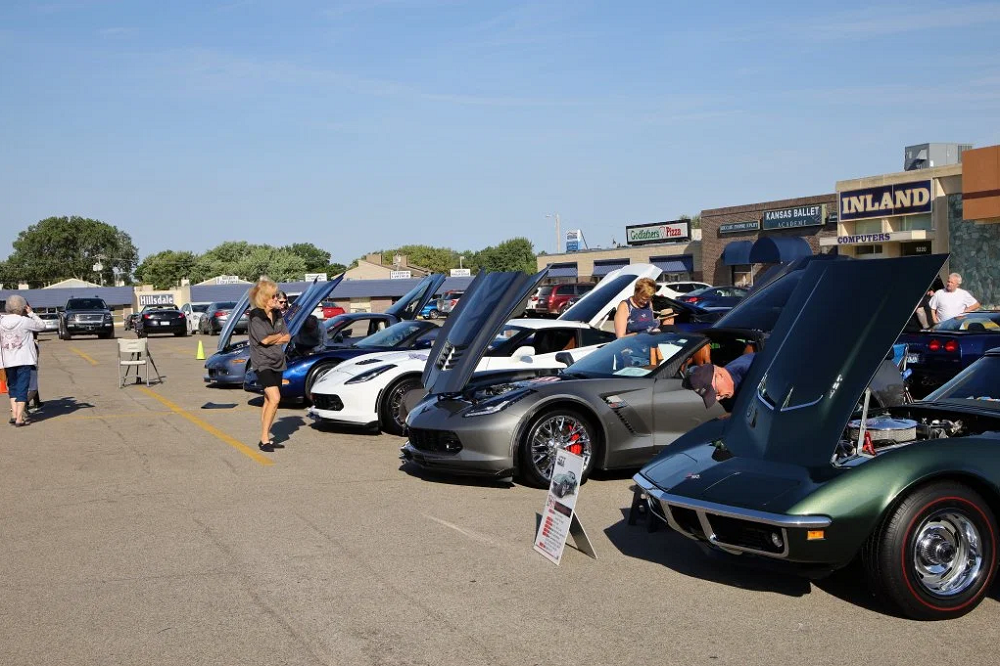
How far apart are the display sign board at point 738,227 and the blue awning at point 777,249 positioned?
5011mm

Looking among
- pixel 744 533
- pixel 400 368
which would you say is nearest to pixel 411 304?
pixel 400 368

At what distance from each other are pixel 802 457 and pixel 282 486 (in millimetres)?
5017

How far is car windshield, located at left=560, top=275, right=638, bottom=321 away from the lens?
48.2ft

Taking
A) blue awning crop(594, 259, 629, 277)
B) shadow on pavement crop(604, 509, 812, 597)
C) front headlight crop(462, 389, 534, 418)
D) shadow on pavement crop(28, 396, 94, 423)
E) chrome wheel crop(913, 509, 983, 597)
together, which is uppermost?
blue awning crop(594, 259, 629, 277)

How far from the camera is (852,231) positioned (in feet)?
126

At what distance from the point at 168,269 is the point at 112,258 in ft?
59.2

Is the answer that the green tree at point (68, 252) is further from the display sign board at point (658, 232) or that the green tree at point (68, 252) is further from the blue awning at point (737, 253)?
the blue awning at point (737, 253)

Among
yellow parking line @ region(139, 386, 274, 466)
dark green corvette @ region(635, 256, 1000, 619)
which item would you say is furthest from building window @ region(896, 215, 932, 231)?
dark green corvette @ region(635, 256, 1000, 619)

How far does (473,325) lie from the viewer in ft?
31.9

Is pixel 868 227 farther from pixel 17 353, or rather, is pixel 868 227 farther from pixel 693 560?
pixel 693 560

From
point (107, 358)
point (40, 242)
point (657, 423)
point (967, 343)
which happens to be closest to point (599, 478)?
point (657, 423)

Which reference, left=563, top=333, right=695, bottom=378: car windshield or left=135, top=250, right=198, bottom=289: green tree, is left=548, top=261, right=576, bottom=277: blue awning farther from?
left=135, top=250, right=198, bottom=289: green tree

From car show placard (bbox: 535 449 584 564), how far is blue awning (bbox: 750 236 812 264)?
120ft

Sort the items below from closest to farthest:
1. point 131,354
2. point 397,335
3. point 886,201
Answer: point 397,335 < point 131,354 < point 886,201
